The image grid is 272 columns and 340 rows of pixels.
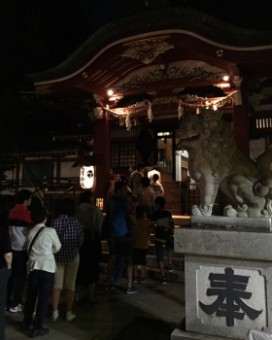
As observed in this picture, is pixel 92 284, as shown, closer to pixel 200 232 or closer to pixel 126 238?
pixel 126 238

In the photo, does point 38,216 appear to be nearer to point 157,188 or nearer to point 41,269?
point 41,269

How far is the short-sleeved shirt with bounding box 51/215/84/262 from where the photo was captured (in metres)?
4.83

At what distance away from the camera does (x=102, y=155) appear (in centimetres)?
1015

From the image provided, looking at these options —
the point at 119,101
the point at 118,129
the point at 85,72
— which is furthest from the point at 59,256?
Answer: the point at 118,129

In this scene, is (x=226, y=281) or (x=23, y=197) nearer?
(x=226, y=281)

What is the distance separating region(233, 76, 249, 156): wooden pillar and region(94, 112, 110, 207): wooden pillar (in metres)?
4.10

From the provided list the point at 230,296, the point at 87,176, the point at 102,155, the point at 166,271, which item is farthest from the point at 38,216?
the point at 87,176

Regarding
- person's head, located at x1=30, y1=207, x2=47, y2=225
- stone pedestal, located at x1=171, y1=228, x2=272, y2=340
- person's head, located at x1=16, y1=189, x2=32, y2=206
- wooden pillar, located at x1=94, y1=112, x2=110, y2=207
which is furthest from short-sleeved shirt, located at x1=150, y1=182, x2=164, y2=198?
stone pedestal, located at x1=171, y1=228, x2=272, y2=340

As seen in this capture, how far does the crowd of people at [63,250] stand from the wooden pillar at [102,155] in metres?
3.35

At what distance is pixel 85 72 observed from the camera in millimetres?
8625

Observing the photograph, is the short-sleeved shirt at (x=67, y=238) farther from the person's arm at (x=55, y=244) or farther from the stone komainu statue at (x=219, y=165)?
the stone komainu statue at (x=219, y=165)

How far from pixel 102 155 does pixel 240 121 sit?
4381mm

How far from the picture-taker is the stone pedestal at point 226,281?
11.0 ft

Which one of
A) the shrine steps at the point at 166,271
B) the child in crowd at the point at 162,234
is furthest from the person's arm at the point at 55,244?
the shrine steps at the point at 166,271
